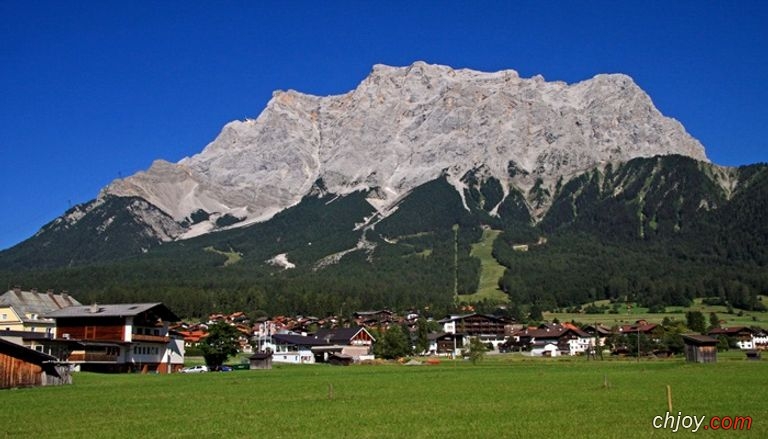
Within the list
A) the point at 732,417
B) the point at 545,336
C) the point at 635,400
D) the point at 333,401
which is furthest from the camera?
the point at 545,336

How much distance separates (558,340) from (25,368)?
119688 millimetres

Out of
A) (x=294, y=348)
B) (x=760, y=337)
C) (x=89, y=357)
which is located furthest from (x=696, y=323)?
(x=89, y=357)

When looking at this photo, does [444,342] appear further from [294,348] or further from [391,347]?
[391,347]

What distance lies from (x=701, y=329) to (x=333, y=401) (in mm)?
123585

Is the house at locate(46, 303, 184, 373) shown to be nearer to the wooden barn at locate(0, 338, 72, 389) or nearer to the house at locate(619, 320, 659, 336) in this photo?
the wooden barn at locate(0, 338, 72, 389)

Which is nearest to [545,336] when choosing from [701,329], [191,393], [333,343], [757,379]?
[701,329]

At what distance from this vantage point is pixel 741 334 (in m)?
150

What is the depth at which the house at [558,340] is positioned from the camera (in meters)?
154

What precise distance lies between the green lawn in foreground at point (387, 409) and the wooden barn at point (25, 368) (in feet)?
8.68

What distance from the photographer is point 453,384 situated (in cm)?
5081

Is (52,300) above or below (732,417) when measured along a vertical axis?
above

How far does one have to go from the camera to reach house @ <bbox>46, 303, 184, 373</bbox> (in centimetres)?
8375

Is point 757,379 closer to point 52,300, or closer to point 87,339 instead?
point 87,339

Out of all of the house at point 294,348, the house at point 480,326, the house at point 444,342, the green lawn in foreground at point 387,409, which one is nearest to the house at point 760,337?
the house at point 480,326
